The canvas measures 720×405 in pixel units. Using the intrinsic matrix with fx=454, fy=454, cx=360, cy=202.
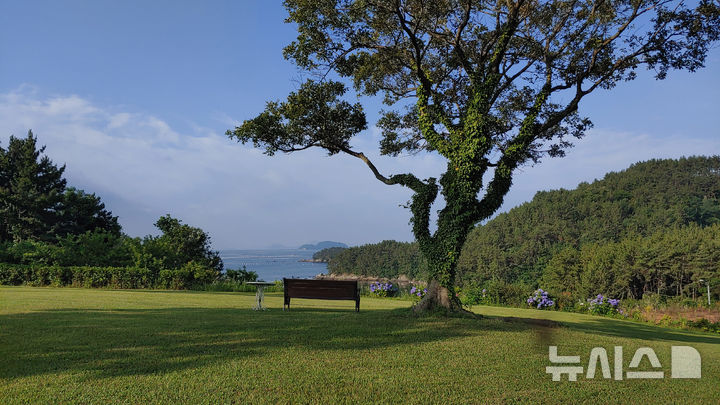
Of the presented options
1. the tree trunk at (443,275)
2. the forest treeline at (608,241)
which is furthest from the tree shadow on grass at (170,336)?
the forest treeline at (608,241)

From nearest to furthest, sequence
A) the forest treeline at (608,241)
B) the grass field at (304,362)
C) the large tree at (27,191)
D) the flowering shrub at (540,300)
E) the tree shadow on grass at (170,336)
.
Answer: the grass field at (304,362) < the tree shadow on grass at (170,336) < the flowering shrub at (540,300) < the large tree at (27,191) < the forest treeline at (608,241)

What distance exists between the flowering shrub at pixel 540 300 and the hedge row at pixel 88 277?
14209 millimetres

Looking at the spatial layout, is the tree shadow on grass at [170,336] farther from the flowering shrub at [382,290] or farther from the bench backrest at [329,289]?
the flowering shrub at [382,290]

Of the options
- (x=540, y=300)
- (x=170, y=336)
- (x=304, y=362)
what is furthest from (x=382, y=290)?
(x=304, y=362)

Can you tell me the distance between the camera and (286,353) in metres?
5.71

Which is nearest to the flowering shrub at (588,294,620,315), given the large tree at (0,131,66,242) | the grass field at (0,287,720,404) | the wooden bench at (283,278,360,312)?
the grass field at (0,287,720,404)

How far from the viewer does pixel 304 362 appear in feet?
17.4

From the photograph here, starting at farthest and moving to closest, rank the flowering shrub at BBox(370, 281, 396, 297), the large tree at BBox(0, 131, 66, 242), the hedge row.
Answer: the large tree at BBox(0, 131, 66, 242)
the flowering shrub at BBox(370, 281, 396, 297)
the hedge row

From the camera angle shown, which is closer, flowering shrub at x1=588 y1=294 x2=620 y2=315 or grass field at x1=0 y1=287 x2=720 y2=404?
grass field at x1=0 y1=287 x2=720 y2=404

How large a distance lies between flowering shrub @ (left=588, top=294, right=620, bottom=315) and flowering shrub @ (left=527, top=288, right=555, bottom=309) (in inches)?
53.6

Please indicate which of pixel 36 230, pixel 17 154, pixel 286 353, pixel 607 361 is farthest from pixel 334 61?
pixel 17 154

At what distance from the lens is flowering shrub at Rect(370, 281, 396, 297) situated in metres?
19.5

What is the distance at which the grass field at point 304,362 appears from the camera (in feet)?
14.2

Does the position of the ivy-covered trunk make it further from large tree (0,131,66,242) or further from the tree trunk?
large tree (0,131,66,242)
